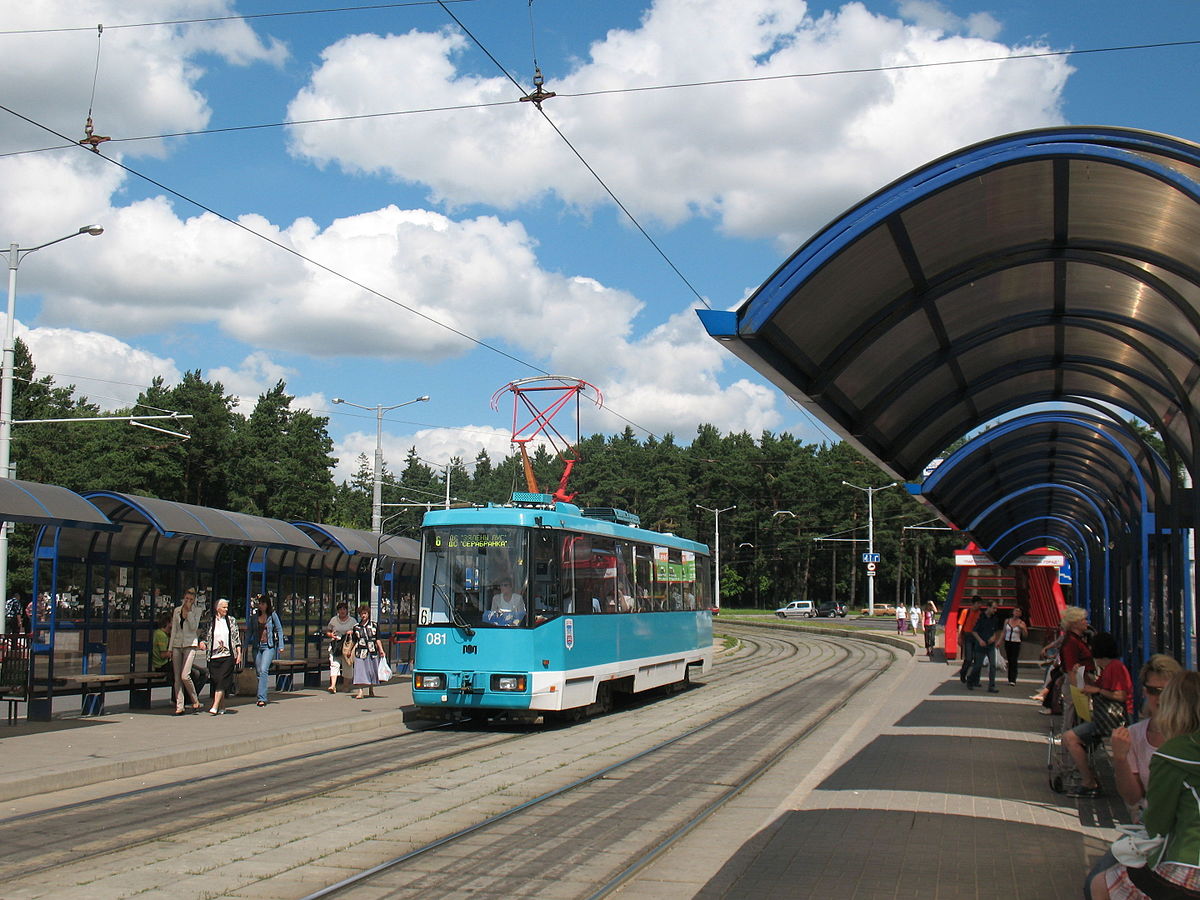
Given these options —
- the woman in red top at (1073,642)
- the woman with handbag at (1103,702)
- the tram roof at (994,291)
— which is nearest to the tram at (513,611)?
the tram roof at (994,291)

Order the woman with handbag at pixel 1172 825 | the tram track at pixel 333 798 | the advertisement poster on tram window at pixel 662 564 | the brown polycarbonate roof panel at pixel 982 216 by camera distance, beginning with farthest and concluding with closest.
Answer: the advertisement poster on tram window at pixel 662 564 < the tram track at pixel 333 798 < the brown polycarbonate roof panel at pixel 982 216 < the woman with handbag at pixel 1172 825

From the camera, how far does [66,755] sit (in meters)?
12.1

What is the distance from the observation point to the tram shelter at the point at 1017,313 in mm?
7453

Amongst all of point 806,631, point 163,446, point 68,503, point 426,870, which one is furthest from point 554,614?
point 163,446

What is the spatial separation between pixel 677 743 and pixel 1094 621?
15.3 metres

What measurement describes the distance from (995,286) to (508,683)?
9.05 meters

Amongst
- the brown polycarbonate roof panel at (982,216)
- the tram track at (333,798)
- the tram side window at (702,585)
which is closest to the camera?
the brown polycarbonate roof panel at (982,216)

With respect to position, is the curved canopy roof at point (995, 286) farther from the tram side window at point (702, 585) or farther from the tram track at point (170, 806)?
the tram side window at point (702, 585)

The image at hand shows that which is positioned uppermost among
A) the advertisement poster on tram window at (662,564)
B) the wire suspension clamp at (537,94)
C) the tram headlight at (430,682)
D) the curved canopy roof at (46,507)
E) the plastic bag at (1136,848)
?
the wire suspension clamp at (537,94)

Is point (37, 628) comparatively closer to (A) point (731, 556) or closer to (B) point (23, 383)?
(B) point (23, 383)

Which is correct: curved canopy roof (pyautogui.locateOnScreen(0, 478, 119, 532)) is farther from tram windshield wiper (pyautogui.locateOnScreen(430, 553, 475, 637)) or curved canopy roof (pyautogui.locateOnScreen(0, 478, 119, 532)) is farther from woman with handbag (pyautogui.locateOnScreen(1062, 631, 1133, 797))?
woman with handbag (pyautogui.locateOnScreen(1062, 631, 1133, 797))

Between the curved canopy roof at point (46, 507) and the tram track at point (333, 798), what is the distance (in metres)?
3.59

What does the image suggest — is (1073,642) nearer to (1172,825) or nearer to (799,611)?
(1172,825)

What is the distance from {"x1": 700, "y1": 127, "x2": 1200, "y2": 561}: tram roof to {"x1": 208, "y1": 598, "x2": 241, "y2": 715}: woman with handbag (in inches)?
A: 363
